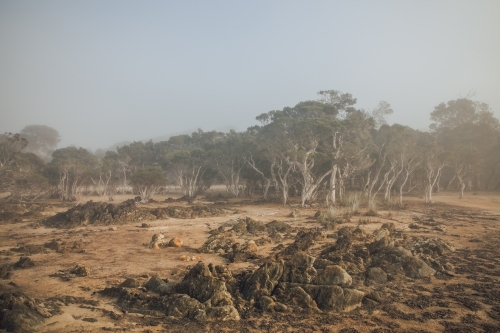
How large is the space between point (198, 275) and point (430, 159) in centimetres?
2799

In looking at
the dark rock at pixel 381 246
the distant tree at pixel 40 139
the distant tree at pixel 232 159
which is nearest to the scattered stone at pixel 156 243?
the dark rock at pixel 381 246

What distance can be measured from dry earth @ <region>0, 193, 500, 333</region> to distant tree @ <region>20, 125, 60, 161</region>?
215ft

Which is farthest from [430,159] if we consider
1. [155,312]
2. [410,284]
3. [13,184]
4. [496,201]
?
[13,184]

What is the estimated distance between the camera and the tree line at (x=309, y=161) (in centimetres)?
2742

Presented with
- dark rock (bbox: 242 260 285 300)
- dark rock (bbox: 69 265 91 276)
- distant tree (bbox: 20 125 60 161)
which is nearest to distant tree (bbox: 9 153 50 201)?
dark rock (bbox: 69 265 91 276)

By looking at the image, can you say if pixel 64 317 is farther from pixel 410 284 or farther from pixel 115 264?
pixel 410 284

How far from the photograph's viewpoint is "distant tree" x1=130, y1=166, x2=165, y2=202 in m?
28.7

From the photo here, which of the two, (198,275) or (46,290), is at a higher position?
(198,275)

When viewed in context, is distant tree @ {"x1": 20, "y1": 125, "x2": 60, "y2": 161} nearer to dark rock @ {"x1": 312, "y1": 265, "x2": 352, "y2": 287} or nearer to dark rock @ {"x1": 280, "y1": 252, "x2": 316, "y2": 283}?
dark rock @ {"x1": 280, "y1": 252, "x2": 316, "y2": 283}

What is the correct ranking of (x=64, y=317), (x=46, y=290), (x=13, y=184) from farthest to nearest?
(x=13, y=184)
(x=46, y=290)
(x=64, y=317)

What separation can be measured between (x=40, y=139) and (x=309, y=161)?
69517 mm

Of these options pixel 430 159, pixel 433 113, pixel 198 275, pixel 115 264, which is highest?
pixel 433 113

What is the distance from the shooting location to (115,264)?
986 cm

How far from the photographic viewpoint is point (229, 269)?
8602mm
